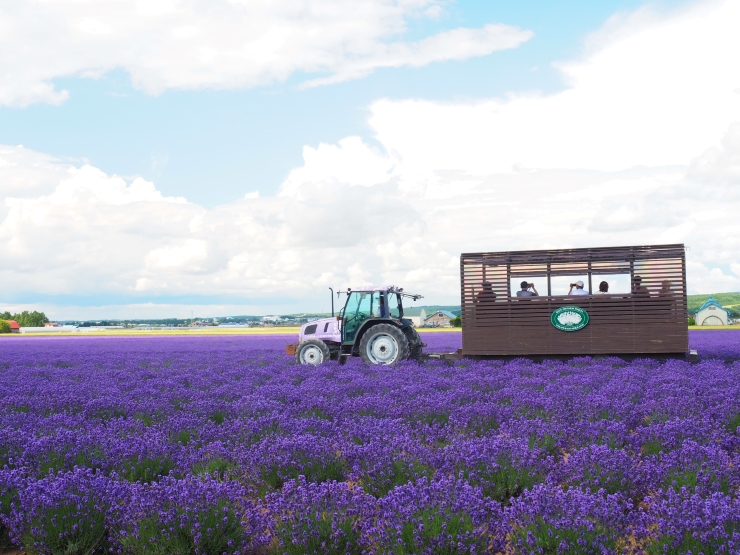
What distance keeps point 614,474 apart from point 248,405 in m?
4.38

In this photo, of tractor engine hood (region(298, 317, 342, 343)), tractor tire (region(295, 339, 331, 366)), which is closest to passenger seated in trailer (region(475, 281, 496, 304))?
tractor engine hood (region(298, 317, 342, 343))

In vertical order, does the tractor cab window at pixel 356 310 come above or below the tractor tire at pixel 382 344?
above

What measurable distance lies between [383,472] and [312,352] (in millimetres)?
9753

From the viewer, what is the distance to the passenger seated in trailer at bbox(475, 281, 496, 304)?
13.5m

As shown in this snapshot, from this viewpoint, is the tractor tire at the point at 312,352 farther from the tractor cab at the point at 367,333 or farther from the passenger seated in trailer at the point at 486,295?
the passenger seated in trailer at the point at 486,295

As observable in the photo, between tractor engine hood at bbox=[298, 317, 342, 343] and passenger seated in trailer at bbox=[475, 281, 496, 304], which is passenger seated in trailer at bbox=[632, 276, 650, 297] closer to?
passenger seated in trailer at bbox=[475, 281, 496, 304]

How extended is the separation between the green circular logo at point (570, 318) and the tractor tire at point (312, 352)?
15.9ft

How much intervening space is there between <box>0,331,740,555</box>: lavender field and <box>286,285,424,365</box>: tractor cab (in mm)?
4348

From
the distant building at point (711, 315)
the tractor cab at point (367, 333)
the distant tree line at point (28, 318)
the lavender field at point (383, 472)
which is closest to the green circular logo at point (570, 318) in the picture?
the tractor cab at point (367, 333)

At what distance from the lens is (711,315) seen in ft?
178

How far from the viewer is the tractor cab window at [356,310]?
1412 cm

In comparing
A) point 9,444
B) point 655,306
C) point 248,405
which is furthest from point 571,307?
point 9,444

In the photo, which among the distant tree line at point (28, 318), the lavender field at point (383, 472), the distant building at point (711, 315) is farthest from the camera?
the distant tree line at point (28, 318)

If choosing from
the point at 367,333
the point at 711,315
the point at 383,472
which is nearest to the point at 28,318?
the point at 711,315
